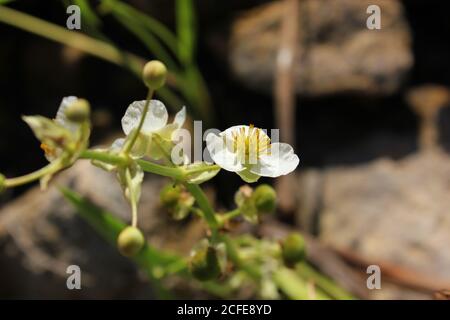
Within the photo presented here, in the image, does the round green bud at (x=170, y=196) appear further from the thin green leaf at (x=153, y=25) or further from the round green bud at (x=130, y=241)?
the thin green leaf at (x=153, y=25)

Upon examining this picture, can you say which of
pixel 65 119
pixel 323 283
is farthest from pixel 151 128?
pixel 323 283

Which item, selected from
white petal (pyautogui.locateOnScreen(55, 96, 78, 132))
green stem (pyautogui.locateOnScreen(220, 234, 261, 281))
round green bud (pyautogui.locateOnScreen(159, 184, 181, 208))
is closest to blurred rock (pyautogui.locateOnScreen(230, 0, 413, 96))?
green stem (pyautogui.locateOnScreen(220, 234, 261, 281))

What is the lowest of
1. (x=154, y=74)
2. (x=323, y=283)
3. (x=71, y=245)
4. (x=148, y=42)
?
(x=323, y=283)

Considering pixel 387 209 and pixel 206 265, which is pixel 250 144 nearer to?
pixel 206 265

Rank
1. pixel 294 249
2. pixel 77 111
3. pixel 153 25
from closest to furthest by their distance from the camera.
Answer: pixel 77 111
pixel 294 249
pixel 153 25

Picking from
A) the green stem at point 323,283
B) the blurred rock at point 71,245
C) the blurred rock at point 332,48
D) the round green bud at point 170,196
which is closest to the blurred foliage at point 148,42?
the blurred rock at point 332,48

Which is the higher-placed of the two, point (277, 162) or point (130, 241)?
point (277, 162)

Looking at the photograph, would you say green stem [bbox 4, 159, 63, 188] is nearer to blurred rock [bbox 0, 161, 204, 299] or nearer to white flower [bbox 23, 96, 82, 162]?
white flower [bbox 23, 96, 82, 162]
